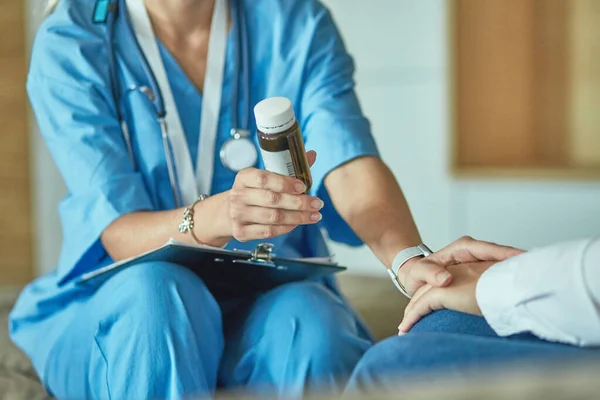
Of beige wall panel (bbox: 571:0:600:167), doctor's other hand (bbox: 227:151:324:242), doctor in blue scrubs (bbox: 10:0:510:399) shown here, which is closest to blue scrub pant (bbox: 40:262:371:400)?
doctor in blue scrubs (bbox: 10:0:510:399)

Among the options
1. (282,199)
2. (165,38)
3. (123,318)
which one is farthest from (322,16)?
(123,318)

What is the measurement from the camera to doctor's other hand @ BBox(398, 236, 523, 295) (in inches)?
30.8

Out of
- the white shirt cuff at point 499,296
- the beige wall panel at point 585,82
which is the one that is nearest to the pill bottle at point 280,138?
the white shirt cuff at point 499,296

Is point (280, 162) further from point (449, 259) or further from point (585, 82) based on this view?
point (585, 82)

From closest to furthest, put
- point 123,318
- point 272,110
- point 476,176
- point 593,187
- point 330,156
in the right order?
point 272,110
point 123,318
point 330,156
point 593,187
point 476,176

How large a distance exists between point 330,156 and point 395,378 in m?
0.63

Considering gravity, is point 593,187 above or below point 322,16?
below

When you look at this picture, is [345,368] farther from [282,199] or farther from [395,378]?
[395,378]

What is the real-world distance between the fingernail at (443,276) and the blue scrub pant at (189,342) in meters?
0.18

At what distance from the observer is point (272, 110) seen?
812 millimetres

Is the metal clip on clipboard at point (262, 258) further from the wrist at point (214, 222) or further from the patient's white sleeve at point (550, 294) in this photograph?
the patient's white sleeve at point (550, 294)

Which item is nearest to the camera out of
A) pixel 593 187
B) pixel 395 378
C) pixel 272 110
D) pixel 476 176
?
pixel 395 378

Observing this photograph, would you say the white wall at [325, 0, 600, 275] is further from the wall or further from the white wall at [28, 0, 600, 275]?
the wall

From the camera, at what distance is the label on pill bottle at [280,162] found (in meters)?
0.83
